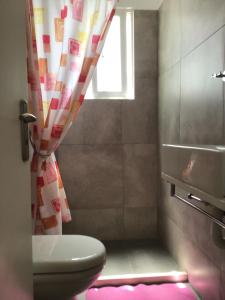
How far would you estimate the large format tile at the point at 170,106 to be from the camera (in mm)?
2052

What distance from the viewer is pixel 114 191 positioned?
2.59 meters

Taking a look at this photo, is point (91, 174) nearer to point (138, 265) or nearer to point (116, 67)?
point (138, 265)

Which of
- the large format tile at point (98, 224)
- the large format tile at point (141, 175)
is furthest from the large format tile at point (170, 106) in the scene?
the large format tile at point (98, 224)

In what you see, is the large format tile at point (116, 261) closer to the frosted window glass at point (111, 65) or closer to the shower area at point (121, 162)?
the shower area at point (121, 162)

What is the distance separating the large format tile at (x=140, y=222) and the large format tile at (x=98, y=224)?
0.20ft

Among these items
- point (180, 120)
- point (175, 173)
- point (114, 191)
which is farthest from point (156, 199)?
point (175, 173)

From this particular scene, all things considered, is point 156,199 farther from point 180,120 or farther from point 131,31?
point 131,31

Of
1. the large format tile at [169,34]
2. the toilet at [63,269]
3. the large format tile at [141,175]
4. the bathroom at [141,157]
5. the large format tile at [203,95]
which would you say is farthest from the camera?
the large format tile at [141,175]

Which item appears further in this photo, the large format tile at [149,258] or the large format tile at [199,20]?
the large format tile at [149,258]

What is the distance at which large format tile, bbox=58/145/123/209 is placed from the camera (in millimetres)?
2527

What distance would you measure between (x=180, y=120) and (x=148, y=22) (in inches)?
40.1

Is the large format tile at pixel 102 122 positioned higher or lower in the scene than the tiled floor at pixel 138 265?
higher

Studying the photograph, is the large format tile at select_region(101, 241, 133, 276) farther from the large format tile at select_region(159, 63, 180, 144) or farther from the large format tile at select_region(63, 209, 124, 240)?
the large format tile at select_region(159, 63, 180, 144)

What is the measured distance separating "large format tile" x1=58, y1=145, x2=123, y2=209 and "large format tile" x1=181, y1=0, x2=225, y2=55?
1.08 meters
